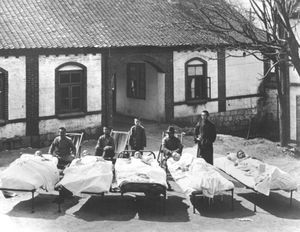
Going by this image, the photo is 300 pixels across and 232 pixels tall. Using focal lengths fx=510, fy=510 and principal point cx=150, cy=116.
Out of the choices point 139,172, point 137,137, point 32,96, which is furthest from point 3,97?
point 139,172

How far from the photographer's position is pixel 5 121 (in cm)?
1744

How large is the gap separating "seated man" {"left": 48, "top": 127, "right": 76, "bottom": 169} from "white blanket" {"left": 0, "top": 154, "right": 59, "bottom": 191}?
163cm

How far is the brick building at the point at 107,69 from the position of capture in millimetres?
17891

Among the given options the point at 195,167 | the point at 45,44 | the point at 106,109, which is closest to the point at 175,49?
the point at 106,109

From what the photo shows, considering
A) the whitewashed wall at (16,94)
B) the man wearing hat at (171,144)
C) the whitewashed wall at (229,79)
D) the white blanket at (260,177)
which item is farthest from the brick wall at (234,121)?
the white blanket at (260,177)

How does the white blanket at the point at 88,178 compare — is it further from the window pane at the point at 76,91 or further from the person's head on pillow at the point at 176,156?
the window pane at the point at 76,91

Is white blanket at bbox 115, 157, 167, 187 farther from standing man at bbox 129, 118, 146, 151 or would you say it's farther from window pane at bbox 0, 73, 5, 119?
window pane at bbox 0, 73, 5, 119

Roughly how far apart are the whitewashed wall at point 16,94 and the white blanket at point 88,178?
700cm

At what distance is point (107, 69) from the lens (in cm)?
2000

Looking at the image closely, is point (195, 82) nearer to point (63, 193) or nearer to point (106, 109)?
point (106, 109)

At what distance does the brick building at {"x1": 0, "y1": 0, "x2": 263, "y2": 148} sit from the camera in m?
17.9

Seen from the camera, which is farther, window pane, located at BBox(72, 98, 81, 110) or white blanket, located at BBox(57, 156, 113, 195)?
window pane, located at BBox(72, 98, 81, 110)

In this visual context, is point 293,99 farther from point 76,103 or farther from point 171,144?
point 76,103

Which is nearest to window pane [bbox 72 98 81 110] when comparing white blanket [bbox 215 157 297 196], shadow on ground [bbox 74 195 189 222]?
shadow on ground [bbox 74 195 189 222]
